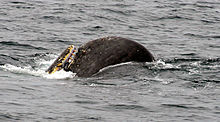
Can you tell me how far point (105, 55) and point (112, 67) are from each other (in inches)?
13.9

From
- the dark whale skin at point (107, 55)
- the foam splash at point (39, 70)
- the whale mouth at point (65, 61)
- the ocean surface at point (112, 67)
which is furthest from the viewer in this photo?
the whale mouth at point (65, 61)

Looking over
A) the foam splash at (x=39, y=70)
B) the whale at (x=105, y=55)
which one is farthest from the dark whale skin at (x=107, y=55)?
the foam splash at (x=39, y=70)

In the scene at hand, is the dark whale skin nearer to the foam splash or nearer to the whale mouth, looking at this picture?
the whale mouth

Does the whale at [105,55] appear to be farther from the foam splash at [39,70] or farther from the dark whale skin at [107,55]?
the foam splash at [39,70]

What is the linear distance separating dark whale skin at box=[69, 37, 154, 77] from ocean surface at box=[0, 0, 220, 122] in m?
0.19

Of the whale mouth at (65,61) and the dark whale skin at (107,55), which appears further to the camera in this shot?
the whale mouth at (65,61)

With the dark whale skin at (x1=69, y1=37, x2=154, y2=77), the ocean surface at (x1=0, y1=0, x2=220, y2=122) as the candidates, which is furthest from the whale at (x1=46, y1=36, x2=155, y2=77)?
the ocean surface at (x1=0, y1=0, x2=220, y2=122)

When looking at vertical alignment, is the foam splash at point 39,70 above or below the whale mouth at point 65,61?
below

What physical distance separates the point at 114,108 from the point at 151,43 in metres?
9.92

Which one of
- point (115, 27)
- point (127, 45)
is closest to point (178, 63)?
point (127, 45)

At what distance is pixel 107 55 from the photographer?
12.0 metres

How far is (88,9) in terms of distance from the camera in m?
26.4

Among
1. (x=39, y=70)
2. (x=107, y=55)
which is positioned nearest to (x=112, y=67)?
(x=107, y=55)

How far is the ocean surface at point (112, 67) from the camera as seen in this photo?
8789 mm
